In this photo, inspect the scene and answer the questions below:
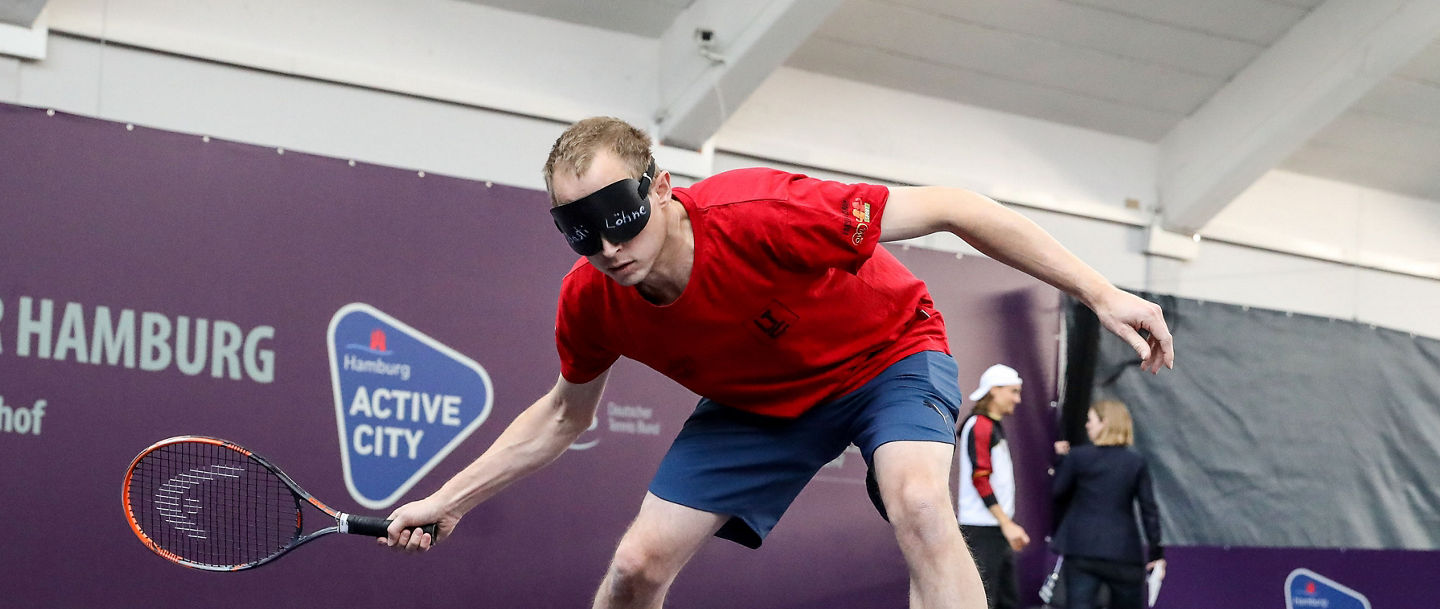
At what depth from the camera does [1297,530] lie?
712 cm

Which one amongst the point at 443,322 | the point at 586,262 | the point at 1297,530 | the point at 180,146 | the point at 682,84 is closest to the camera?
the point at 586,262

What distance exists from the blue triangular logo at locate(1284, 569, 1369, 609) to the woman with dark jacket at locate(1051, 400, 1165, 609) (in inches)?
54.5

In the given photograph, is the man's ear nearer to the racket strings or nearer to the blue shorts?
the blue shorts

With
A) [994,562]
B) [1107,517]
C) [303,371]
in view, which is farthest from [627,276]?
[1107,517]

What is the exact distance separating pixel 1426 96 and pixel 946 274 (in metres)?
3.22

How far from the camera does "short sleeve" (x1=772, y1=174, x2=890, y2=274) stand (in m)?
2.54

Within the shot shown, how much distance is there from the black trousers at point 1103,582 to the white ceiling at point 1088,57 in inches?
106

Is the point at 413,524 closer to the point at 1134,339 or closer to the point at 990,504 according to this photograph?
the point at 1134,339

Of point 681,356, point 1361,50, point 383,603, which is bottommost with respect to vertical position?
point 383,603

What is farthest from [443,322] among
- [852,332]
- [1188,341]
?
[1188,341]

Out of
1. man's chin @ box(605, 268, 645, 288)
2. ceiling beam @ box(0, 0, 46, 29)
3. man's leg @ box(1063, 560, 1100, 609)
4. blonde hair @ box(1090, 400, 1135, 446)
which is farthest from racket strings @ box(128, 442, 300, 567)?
blonde hair @ box(1090, 400, 1135, 446)

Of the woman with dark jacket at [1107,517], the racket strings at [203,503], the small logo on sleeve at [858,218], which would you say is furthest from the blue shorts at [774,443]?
the woman with dark jacket at [1107,517]

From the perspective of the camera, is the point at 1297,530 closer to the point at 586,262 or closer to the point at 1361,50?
the point at 1361,50

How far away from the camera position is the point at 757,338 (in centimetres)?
265
